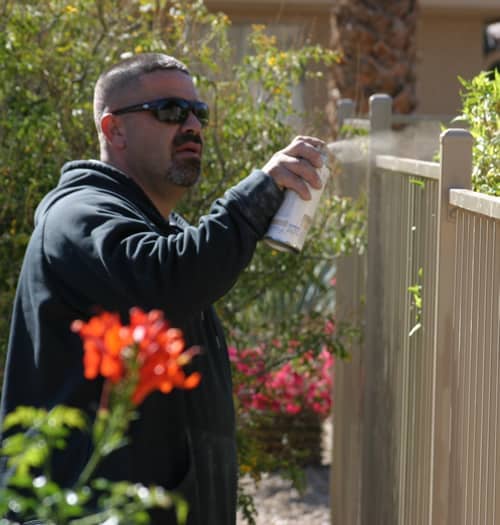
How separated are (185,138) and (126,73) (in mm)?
266

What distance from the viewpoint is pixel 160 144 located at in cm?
318

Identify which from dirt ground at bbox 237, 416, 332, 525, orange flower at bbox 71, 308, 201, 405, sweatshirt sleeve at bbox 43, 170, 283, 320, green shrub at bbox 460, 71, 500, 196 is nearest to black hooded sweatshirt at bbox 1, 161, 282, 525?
sweatshirt sleeve at bbox 43, 170, 283, 320

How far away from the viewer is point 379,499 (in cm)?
464

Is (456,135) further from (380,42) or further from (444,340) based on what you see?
(380,42)

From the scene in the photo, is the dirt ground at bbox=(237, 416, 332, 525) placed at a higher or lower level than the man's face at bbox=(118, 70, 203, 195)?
lower

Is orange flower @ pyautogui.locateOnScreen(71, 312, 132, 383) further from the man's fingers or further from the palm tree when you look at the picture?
the palm tree

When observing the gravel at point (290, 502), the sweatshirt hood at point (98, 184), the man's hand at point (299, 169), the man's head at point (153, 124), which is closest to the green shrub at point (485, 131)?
the man's hand at point (299, 169)

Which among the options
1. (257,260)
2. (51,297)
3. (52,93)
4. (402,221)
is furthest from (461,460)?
(52,93)

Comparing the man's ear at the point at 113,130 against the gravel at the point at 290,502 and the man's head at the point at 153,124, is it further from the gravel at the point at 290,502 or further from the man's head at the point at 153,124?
the gravel at the point at 290,502

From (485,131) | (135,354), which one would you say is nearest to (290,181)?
(485,131)

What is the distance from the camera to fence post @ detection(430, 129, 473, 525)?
10.5 feet

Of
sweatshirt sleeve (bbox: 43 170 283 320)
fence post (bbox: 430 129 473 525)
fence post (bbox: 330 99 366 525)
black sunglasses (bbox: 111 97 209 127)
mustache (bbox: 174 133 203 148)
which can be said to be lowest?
fence post (bbox: 330 99 366 525)

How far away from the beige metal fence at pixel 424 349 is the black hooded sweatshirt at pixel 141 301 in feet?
1.88

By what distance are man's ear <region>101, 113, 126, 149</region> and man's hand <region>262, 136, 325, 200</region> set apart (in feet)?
1.95
